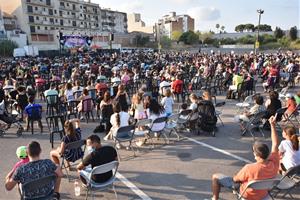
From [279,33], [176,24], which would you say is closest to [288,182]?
[279,33]

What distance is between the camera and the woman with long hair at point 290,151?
5.68m

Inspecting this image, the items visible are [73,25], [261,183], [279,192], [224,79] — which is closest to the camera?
[261,183]

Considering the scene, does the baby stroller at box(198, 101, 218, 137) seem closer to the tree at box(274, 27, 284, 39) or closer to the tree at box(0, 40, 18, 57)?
the tree at box(0, 40, 18, 57)

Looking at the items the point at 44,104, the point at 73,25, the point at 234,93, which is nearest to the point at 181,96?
the point at 234,93

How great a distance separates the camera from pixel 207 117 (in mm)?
9438

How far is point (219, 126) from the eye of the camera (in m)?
10.6

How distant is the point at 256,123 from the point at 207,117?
1490mm

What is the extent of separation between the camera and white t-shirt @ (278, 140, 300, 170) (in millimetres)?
5668

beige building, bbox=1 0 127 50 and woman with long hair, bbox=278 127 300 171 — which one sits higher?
beige building, bbox=1 0 127 50

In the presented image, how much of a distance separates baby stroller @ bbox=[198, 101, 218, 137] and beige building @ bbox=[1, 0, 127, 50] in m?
65.0

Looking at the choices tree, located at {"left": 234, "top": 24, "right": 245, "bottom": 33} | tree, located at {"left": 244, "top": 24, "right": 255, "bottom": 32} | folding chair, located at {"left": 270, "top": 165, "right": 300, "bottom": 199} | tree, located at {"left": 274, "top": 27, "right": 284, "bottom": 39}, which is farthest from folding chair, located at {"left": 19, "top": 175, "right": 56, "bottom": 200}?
tree, located at {"left": 234, "top": 24, "right": 245, "bottom": 33}

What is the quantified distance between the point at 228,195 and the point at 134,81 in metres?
12.7

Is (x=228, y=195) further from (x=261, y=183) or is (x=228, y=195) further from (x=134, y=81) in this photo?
(x=134, y=81)

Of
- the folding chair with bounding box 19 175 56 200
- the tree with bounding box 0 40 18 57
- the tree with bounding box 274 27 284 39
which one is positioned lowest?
the folding chair with bounding box 19 175 56 200
